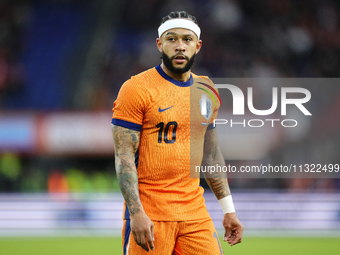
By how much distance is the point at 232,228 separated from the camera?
306 cm

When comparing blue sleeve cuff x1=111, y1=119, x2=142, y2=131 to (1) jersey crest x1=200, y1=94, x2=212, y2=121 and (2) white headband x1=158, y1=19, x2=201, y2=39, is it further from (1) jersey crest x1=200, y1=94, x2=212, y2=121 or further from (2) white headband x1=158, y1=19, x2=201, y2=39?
(2) white headband x1=158, y1=19, x2=201, y2=39

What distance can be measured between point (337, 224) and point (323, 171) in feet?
5.91

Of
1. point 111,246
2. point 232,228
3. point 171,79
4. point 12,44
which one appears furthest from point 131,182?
point 12,44

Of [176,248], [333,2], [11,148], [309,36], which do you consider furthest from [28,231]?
[333,2]

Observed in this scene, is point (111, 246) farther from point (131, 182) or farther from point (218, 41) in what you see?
point (218, 41)

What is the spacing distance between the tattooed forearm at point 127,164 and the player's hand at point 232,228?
0.70 m

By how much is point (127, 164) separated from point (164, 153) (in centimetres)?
23

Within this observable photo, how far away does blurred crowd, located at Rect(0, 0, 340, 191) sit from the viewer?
12008mm

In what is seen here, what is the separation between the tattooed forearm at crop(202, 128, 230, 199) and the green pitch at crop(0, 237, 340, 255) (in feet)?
13.3

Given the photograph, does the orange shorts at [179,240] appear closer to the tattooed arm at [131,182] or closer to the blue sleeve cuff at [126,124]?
the tattooed arm at [131,182]

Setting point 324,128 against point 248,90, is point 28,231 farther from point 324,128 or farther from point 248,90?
point 324,128

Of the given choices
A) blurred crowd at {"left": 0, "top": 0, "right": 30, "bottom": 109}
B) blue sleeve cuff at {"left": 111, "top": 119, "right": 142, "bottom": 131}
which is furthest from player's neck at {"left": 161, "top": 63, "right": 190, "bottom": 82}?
blurred crowd at {"left": 0, "top": 0, "right": 30, "bottom": 109}

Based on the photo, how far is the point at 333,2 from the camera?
13.5 m

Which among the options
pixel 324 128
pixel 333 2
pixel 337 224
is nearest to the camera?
pixel 337 224
